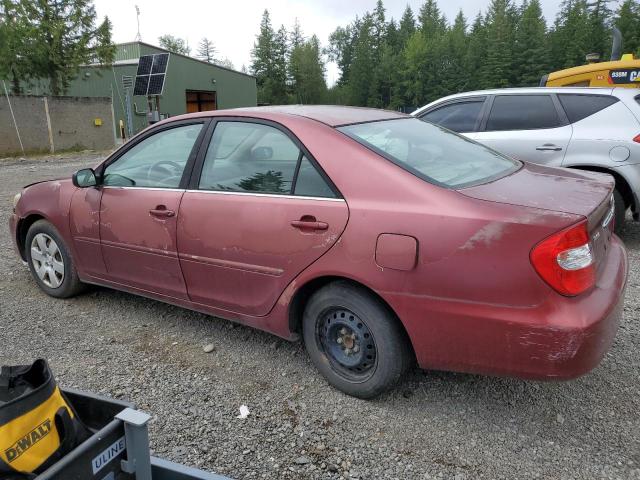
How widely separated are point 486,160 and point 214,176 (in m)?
1.70

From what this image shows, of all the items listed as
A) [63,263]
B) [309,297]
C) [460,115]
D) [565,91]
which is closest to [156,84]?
[460,115]

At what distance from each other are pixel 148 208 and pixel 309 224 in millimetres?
1320

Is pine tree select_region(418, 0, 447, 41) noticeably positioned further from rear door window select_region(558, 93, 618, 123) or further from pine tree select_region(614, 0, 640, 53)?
rear door window select_region(558, 93, 618, 123)

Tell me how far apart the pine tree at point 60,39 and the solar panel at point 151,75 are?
264 cm

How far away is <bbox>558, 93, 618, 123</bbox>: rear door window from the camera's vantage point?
18.0ft

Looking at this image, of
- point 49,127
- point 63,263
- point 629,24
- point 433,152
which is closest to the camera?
point 433,152

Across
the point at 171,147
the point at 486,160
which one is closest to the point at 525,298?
the point at 486,160

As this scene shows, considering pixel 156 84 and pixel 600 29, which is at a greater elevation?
pixel 600 29

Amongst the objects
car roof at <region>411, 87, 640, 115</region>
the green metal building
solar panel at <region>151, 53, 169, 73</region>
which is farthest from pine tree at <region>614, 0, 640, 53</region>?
car roof at <region>411, 87, 640, 115</region>

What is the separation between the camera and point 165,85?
102ft

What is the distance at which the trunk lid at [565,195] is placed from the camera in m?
2.31

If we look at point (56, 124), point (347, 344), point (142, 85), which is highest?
point (142, 85)

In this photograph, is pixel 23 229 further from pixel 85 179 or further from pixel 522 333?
pixel 522 333

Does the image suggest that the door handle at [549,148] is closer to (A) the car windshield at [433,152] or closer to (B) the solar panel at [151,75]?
(A) the car windshield at [433,152]
